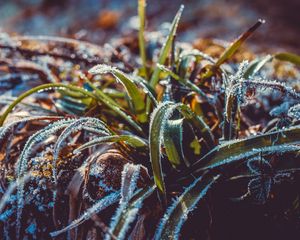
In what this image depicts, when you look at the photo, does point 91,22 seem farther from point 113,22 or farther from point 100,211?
point 100,211

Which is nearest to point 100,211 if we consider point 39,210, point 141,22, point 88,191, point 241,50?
point 88,191

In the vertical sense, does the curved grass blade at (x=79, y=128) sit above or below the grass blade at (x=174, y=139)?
above

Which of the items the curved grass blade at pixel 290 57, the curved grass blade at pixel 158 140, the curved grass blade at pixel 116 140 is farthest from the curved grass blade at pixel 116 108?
the curved grass blade at pixel 290 57

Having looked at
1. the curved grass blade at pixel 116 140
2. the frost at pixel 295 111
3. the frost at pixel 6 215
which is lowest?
the frost at pixel 295 111

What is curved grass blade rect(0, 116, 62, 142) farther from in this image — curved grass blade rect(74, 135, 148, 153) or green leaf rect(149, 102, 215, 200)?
green leaf rect(149, 102, 215, 200)

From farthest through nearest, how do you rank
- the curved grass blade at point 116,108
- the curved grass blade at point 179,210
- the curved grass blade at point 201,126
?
the curved grass blade at point 116,108, the curved grass blade at point 201,126, the curved grass blade at point 179,210

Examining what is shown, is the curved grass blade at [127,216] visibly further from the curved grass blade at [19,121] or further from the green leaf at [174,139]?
the curved grass blade at [19,121]
